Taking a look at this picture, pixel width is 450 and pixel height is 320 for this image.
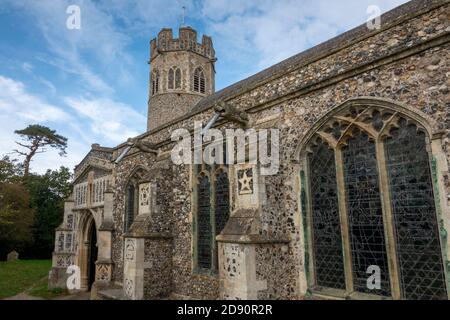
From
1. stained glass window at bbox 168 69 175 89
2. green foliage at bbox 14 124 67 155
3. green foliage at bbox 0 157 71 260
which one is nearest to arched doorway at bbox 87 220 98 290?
green foliage at bbox 0 157 71 260

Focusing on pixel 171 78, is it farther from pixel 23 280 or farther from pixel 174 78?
pixel 23 280

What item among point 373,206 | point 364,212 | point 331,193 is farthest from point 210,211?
point 373,206

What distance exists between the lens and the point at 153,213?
918 centimetres

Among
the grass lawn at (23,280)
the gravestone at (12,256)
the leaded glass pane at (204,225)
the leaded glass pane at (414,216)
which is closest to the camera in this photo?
the leaded glass pane at (414,216)

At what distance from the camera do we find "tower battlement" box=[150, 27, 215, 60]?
20.8 m

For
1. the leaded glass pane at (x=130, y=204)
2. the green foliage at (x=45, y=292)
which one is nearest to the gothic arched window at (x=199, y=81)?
the leaded glass pane at (x=130, y=204)

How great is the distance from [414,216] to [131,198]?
373 inches

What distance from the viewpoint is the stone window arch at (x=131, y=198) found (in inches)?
458

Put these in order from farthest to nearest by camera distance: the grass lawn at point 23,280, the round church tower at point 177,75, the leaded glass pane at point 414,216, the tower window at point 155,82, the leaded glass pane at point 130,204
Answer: the tower window at point 155,82, the round church tower at point 177,75, the grass lawn at point 23,280, the leaded glass pane at point 130,204, the leaded glass pane at point 414,216

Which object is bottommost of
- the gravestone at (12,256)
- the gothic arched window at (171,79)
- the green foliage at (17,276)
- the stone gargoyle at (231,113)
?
the green foliage at (17,276)

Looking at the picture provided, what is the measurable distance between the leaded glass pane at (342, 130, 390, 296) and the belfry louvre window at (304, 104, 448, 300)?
0.02 meters

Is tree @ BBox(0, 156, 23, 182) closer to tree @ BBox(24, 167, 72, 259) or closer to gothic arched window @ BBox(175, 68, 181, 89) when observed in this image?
tree @ BBox(24, 167, 72, 259)

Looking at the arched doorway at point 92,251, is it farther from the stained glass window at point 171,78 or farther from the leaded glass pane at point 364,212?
the leaded glass pane at point 364,212

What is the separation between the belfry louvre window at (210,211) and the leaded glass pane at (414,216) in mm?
4050
